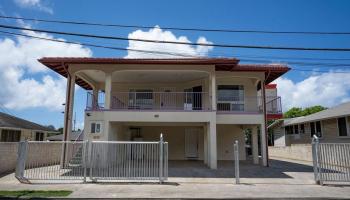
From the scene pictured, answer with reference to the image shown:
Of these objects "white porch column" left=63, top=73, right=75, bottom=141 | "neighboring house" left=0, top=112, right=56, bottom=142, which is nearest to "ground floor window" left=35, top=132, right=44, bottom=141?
"neighboring house" left=0, top=112, right=56, bottom=142

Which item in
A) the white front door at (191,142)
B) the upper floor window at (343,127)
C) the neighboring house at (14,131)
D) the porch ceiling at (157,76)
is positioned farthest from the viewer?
the neighboring house at (14,131)

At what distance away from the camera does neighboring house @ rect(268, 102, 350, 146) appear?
71.7 ft

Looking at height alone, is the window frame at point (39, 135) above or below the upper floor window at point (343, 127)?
below

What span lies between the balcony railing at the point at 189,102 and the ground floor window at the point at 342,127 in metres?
6.66

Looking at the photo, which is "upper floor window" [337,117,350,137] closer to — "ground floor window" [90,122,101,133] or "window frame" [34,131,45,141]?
"ground floor window" [90,122,101,133]

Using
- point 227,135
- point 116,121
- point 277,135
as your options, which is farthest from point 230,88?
point 277,135

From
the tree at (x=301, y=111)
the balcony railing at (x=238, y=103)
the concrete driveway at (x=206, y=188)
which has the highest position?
the tree at (x=301, y=111)

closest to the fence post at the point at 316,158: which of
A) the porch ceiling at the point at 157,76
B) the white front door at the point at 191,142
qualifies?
the porch ceiling at the point at 157,76

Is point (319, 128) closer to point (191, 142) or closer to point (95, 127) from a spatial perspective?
point (191, 142)

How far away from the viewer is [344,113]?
20.8 metres

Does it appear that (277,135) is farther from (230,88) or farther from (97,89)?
(97,89)

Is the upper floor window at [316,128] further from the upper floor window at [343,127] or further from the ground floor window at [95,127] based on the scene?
Answer: the ground floor window at [95,127]

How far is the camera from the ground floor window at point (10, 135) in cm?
2253

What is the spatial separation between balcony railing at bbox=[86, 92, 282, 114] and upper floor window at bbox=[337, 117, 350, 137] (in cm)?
656
